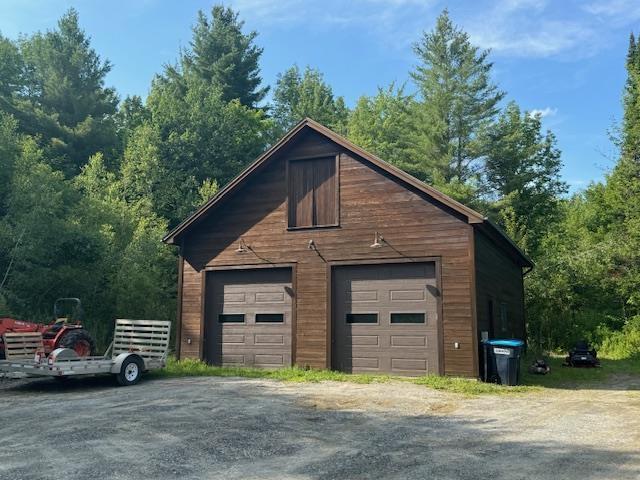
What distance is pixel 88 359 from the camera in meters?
11.6

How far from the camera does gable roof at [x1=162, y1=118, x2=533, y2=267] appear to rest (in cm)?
1339

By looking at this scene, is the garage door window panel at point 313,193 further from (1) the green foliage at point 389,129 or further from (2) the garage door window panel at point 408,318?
(1) the green foliage at point 389,129

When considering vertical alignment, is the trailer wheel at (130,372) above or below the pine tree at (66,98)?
below

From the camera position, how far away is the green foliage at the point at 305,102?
50344mm

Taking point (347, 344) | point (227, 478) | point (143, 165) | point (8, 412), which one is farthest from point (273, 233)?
point (143, 165)

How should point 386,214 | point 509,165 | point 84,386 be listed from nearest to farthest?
1. point 84,386
2. point 386,214
3. point 509,165

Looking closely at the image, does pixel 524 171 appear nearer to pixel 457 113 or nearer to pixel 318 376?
pixel 457 113

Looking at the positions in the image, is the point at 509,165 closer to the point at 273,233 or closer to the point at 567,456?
the point at 273,233

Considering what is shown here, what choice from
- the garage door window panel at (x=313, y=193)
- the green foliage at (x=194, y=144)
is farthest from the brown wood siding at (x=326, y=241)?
the green foliage at (x=194, y=144)

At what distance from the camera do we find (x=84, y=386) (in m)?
12.3

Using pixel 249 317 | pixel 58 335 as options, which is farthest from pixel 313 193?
pixel 58 335

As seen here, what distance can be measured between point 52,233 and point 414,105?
85.1 ft

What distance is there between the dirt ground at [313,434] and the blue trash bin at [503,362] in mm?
1154

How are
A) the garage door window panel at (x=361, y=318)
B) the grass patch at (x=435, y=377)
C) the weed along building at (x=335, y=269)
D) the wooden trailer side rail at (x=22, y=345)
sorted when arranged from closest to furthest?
the wooden trailer side rail at (x=22, y=345) → the grass patch at (x=435, y=377) → the weed along building at (x=335, y=269) → the garage door window panel at (x=361, y=318)
